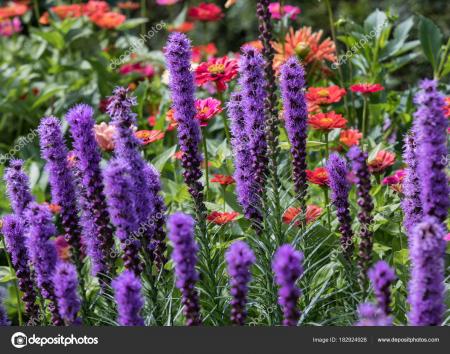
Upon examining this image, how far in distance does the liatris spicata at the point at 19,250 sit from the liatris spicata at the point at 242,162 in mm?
1000

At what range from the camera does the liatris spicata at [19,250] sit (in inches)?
125

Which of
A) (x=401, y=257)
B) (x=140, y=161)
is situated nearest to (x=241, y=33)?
(x=401, y=257)

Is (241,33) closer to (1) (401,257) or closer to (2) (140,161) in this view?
(1) (401,257)

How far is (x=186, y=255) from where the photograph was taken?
8.21 ft

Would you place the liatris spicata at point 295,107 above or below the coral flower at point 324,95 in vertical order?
below

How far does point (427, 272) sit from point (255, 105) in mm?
1243

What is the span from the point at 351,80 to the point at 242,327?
11.6ft

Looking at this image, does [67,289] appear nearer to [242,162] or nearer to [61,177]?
[61,177]

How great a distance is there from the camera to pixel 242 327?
2629 millimetres

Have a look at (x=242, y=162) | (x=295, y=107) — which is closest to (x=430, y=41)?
(x=295, y=107)

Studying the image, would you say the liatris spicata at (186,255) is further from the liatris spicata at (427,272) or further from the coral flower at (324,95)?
the coral flower at (324,95)

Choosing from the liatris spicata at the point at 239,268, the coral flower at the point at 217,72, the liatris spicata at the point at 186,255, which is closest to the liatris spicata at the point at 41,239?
the liatris spicata at the point at 186,255

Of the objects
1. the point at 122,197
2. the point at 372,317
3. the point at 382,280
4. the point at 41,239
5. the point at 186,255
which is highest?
the point at 122,197

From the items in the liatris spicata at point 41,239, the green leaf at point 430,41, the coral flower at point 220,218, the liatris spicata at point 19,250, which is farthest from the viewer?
the green leaf at point 430,41
